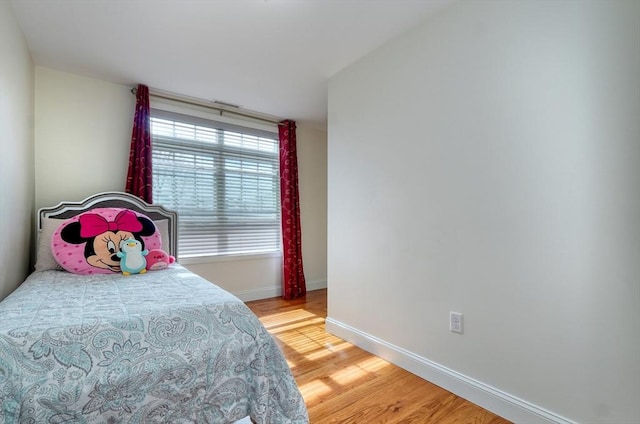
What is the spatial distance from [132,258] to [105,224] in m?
0.42

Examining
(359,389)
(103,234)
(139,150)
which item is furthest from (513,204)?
(139,150)

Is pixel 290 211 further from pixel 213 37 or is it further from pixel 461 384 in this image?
pixel 461 384

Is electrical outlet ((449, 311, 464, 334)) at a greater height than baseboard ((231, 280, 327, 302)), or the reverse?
electrical outlet ((449, 311, 464, 334))

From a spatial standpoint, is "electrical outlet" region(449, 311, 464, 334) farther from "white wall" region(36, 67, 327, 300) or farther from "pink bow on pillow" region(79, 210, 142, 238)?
"white wall" region(36, 67, 327, 300)

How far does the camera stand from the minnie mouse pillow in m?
2.07

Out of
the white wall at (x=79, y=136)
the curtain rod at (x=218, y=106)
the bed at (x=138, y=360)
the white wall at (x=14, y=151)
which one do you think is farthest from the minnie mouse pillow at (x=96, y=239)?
the curtain rod at (x=218, y=106)

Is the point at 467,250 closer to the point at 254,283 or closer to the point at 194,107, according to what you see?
the point at 254,283

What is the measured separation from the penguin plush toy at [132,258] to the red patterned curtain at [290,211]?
75.9 inches

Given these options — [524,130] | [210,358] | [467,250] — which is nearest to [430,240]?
[467,250]

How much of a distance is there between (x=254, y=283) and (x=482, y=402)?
9.05 ft

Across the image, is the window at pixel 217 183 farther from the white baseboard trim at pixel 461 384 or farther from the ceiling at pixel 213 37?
the white baseboard trim at pixel 461 384

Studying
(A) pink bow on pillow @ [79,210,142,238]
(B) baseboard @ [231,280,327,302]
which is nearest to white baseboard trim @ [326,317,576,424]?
(B) baseboard @ [231,280,327,302]

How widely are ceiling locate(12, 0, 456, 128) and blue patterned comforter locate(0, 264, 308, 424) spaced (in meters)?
1.66

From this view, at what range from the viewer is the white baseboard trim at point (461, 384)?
1477mm
